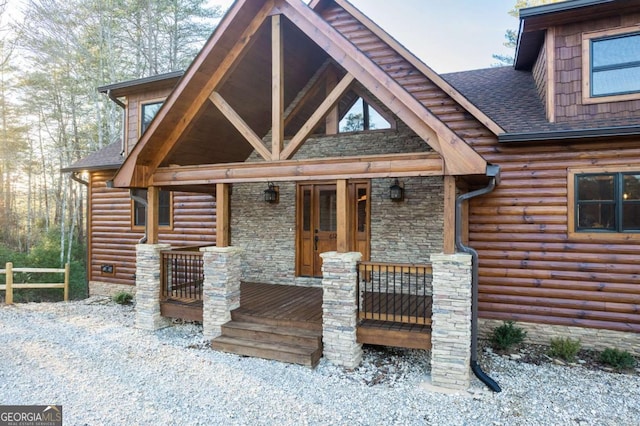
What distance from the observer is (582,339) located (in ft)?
17.7

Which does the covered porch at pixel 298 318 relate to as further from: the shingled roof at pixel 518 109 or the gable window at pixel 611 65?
the gable window at pixel 611 65

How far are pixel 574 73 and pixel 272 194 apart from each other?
229 inches

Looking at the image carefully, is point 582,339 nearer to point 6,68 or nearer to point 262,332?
point 262,332

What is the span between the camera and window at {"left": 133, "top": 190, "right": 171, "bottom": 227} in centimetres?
892

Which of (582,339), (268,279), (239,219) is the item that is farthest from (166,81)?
(582,339)

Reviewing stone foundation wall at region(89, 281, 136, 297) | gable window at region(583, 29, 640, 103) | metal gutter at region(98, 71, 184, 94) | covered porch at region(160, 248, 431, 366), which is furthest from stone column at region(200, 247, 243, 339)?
gable window at region(583, 29, 640, 103)

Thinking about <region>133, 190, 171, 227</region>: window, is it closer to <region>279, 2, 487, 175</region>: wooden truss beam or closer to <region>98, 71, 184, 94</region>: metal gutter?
<region>98, 71, 184, 94</region>: metal gutter

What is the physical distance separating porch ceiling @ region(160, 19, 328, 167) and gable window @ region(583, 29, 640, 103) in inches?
177

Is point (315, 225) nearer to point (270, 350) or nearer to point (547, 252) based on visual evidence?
point (270, 350)

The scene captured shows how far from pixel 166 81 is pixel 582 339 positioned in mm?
9398

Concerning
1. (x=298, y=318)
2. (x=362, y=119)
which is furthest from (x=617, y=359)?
(x=362, y=119)

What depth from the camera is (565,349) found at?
5121mm

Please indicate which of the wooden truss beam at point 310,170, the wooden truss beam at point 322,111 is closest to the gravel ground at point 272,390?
the wooden truss beam at point 310,170

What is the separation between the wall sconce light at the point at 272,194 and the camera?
7.89 m
